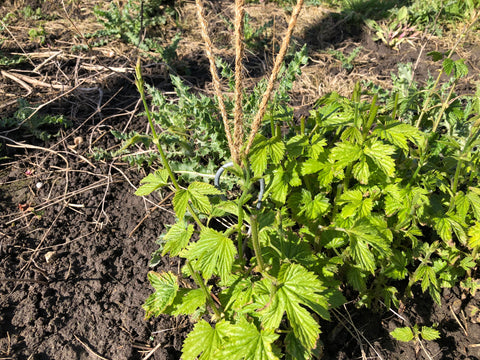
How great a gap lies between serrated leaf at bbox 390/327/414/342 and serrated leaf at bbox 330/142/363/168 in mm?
926

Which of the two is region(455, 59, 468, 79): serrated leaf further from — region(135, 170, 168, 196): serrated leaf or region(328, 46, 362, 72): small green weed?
region(328, 46, 362, 72): small green weed

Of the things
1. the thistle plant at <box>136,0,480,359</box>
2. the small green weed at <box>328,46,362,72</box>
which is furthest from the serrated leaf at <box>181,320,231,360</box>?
the small green weed at <box>328,46,362,72</box>

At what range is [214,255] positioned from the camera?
1.44m

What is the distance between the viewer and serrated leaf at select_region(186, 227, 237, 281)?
143cm

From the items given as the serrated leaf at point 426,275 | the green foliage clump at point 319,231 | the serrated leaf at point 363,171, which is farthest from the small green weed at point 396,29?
the serrated leaf at point 426,275

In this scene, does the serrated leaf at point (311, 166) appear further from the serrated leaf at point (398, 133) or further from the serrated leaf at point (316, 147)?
the serrated leaf at point (398, 133)

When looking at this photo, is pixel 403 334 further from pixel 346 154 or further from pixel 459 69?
pixel 459 69

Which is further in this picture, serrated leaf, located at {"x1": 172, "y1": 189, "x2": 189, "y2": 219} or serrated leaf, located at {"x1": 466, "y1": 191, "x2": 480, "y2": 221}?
serrated leaf, located at {"x1": 466, "y1": 191, "x2": 480, "y2": 221}

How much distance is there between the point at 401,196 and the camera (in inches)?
72.6

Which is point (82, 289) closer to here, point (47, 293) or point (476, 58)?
point (47, 293)

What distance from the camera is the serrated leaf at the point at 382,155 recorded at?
168 cm

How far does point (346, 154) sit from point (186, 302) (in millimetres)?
1008

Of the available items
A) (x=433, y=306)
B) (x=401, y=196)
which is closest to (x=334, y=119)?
(x=401, y=196)

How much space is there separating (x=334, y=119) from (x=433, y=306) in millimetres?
→ 1251
